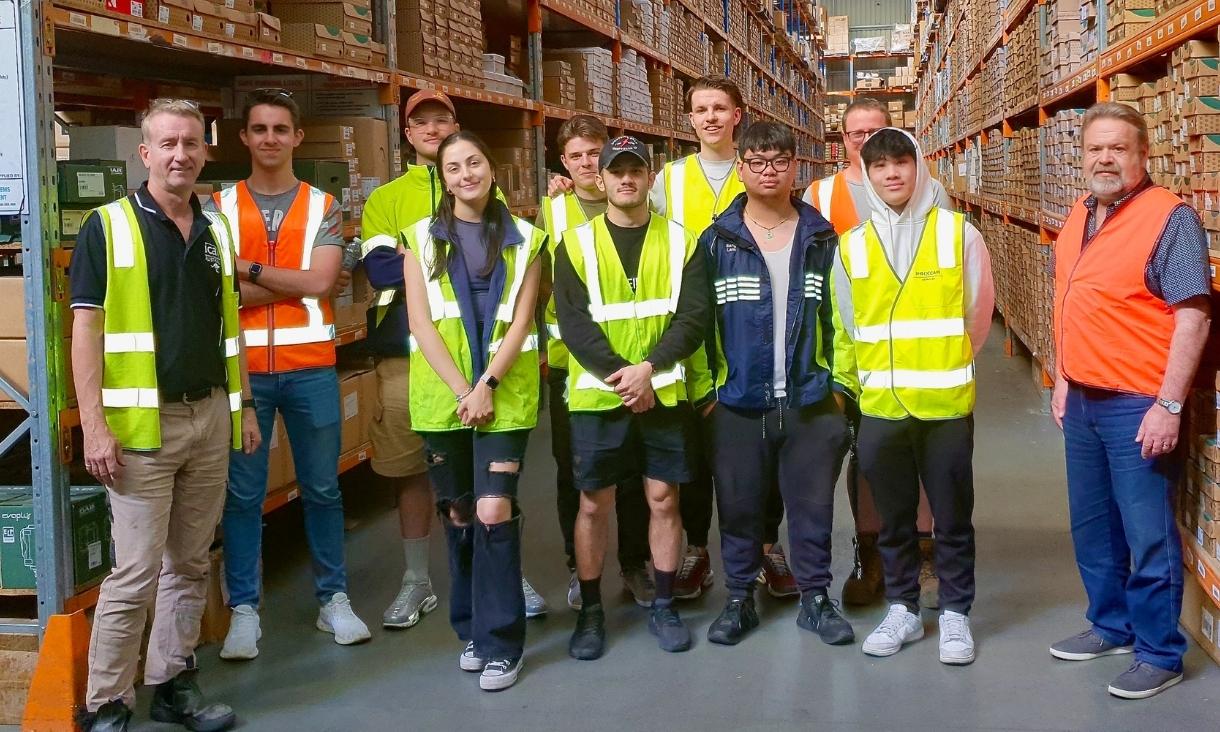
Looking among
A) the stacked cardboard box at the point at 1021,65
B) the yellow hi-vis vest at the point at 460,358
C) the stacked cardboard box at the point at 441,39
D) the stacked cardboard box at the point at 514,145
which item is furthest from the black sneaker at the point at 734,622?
the stacked cardboard box at the point at 1021,65

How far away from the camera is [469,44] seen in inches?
251

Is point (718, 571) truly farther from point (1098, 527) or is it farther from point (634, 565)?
point (1098, 527)

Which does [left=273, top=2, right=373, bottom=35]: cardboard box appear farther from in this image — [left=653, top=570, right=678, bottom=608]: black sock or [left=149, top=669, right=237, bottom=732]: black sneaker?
[left=149, top=669, right=237, bottom=732]: black sneaker

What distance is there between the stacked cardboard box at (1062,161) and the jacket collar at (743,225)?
2.75 m

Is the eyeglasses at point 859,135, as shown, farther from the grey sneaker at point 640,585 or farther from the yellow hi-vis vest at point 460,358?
the grey sneaker at point 640,585

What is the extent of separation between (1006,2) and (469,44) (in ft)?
17.1

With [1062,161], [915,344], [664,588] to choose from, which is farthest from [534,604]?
[1062,161]

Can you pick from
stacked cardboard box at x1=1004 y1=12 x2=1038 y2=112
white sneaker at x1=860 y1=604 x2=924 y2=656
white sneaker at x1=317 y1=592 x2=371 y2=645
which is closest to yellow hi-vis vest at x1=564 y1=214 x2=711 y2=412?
white sneaker at x1=860 y1=604 x2=924 y2=656

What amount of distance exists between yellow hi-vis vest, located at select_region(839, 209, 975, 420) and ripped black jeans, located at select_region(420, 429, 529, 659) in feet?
3.75

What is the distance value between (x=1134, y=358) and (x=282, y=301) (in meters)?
2.65

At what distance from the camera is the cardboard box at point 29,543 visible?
11.1 feet

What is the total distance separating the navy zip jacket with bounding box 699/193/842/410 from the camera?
368 cm

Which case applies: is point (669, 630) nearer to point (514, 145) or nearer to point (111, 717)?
point (111, 717)

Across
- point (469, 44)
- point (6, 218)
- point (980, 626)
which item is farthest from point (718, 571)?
point (469, 44)
